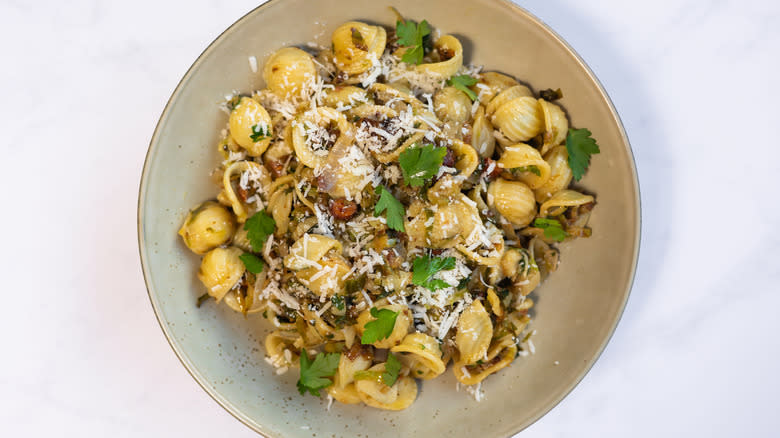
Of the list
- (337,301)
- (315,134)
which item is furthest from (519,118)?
(337,301)

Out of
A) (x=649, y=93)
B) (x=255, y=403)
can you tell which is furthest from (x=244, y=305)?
(x=649, y=93)

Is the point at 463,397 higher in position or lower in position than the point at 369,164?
lower

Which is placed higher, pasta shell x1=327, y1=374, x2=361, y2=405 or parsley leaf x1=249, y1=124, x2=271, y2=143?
parsley leaf x1=249, y1=124, x2=271, y2=143

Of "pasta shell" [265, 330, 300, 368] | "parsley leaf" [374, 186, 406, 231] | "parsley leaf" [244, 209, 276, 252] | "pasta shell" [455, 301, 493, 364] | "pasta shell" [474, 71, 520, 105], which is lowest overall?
"pasta shell" [265, 330, 300, 368]

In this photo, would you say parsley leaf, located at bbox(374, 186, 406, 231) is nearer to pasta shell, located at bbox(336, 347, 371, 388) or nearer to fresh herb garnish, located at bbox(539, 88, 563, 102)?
pasta shell, located at bbox(336, 347, 371, 388)

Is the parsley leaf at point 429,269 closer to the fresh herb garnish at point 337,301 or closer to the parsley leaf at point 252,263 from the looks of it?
the fresh herb garnish at point 337,301

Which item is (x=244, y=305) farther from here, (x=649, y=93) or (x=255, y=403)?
(x=649, y=93)

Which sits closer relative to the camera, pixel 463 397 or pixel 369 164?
pixel 369 164

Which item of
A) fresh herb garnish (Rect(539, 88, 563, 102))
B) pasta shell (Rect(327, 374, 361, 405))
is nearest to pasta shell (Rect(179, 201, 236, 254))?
pasta shell (Rect(327, 374, 361, 405))
